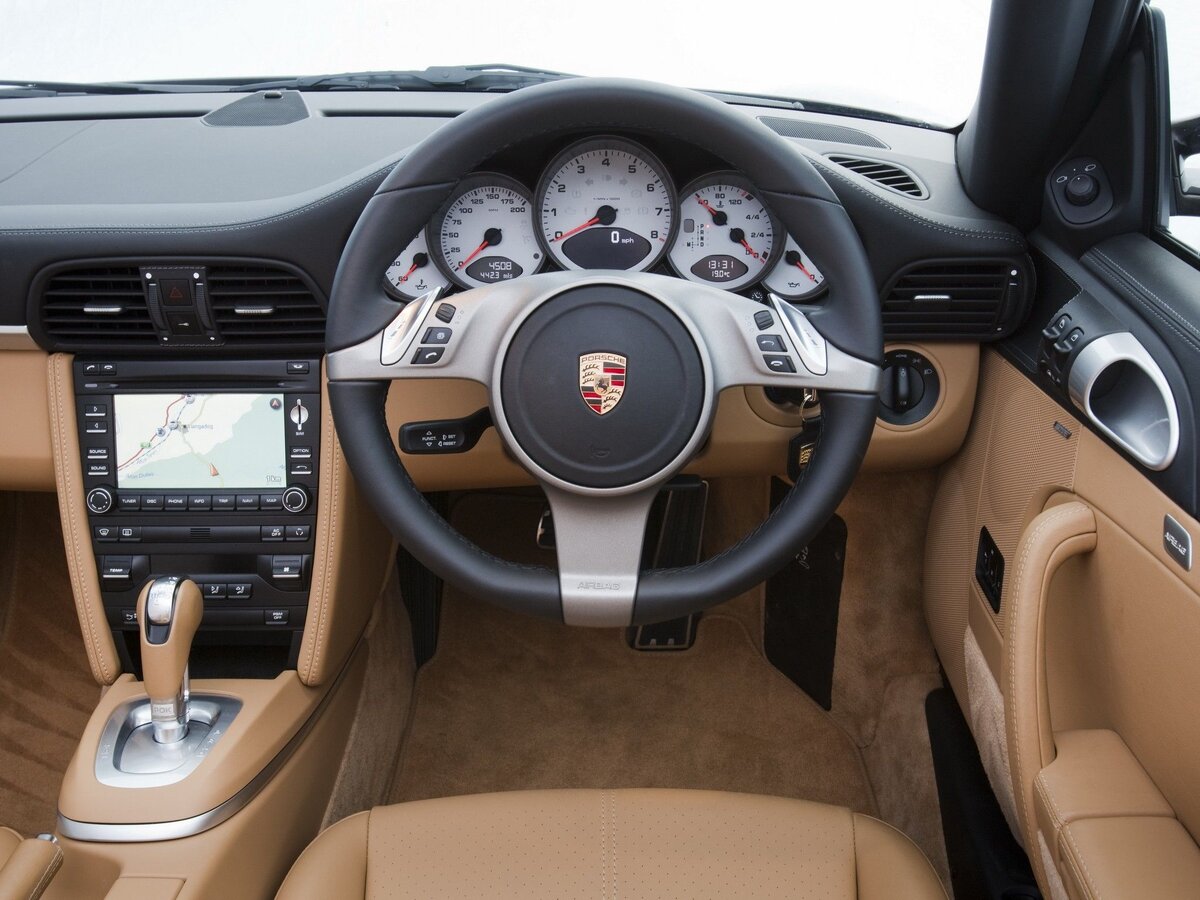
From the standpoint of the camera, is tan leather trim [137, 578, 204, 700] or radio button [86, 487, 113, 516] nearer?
tan leather trim [137, 578, 204, 700]

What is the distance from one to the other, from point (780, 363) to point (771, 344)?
0.08 feet

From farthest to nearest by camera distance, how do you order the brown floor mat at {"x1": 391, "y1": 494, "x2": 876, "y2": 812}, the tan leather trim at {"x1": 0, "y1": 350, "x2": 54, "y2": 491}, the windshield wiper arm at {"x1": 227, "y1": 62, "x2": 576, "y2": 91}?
1. the brown floor mat at {"x1": 391, "y1": 494, "x2": 876, "y2": 812}
2. the windshield wiper arm at {"x1": 227, "y1": 62, "x2": 576, "y2": 91}
3. the tan leather trim at {"x1": 0, "y1": 350, "x2": 54, "y2": 491}

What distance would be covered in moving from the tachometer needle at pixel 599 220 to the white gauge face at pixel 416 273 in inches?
6.8

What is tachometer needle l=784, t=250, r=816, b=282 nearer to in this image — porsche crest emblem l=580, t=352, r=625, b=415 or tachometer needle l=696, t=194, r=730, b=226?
tachometer needle l=696, t=194, r=730, b=226

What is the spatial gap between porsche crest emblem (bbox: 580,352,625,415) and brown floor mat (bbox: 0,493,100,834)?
1.50 meters

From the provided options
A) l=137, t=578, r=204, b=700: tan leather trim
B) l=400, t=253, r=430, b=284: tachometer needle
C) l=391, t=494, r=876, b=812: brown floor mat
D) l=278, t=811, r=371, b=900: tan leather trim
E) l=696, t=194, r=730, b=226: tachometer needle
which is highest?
l=696, t=194, r=730, b=226: tachometer needle

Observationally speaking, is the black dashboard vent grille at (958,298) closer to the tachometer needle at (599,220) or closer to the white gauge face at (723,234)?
the white gauge face at (723,234)

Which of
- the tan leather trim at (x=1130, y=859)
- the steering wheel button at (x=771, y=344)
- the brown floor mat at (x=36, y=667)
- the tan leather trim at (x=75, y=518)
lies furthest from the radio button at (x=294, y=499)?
the tan leather trim at (x=1130, y=859)

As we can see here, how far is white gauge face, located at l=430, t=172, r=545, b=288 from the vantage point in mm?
1395

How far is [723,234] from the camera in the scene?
1423 millimetres

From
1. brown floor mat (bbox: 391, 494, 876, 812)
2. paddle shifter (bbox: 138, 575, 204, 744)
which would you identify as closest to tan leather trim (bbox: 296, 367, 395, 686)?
paddle shifter (bbox: 138, 575, 204, 744)

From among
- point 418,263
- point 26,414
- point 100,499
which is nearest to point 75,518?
point 100,499

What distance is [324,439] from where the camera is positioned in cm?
157

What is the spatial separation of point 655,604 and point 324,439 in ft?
2.14
